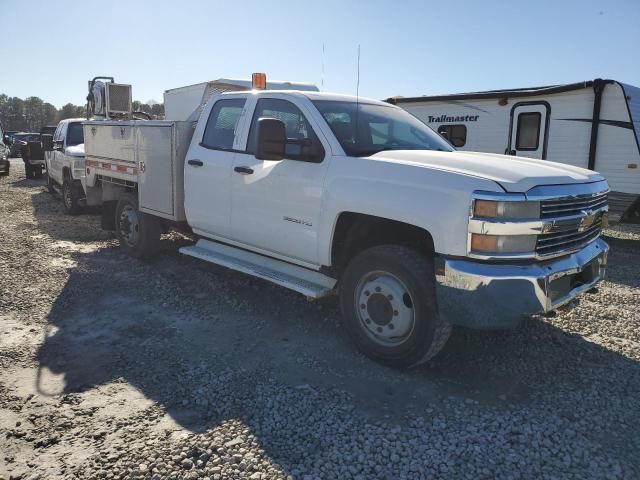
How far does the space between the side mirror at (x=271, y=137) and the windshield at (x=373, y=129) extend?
18.2 inches

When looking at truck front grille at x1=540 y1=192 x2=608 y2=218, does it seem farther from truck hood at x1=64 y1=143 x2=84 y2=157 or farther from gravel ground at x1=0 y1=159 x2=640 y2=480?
truck hood at x1=64 y1=143 x2=84 y2=157

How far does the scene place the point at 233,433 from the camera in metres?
3.07

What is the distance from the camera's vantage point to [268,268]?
4.87 meters

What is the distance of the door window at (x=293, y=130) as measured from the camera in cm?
431

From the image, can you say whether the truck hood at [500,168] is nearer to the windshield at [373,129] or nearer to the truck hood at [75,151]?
the windshield at [373,129]

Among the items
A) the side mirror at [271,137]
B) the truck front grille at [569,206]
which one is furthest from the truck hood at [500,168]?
the side mirror at [271,137]

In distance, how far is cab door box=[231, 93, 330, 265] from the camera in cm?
431

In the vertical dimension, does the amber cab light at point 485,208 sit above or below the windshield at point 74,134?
below

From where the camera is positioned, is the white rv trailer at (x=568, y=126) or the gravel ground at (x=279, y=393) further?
the white rv trailer at (x=568, y=126)

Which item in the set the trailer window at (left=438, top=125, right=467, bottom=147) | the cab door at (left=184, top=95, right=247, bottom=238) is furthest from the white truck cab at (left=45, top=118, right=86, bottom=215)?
the trailer window at (left=438, top=125, right=467, bottom=147)

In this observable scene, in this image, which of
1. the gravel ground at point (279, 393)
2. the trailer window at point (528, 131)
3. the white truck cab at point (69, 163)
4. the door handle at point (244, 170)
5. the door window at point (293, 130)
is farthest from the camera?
the white truck cab at point (69, 163)

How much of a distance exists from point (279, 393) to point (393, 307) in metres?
1.05

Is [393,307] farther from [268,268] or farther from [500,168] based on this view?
[268,268]

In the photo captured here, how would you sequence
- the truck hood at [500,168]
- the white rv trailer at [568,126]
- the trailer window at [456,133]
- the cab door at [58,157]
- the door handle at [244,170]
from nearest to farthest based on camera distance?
1. the truck hood at [500,168]
2. the door handle at [244,170]
3. the white rv trailer at [568,126]
4. the cab door at [58,157]
5. the trailer window at [456,133]
